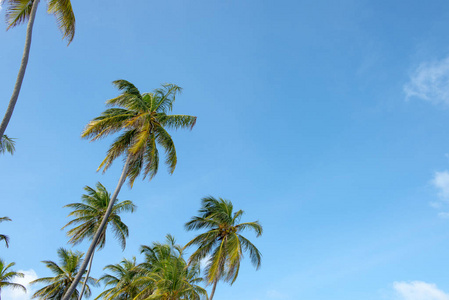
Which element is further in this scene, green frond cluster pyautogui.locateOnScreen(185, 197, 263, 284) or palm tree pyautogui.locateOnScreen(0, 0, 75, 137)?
green frond cluster pyautogui.locateOnScreen(185, 197, 263, 284)

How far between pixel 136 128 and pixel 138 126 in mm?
395

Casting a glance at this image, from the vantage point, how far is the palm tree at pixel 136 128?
20.4 metres

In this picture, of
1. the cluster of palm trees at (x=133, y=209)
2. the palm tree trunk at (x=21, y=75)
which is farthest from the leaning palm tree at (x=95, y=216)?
the palm tree trunk at (x=21, y=75)

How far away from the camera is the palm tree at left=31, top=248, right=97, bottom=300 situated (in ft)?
98.0

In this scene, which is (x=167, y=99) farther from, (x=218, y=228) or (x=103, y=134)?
(x=218, y=228)

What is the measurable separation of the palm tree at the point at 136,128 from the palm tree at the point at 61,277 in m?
14.8

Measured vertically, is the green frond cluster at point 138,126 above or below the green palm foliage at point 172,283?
above

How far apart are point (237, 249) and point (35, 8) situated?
57.2 ft

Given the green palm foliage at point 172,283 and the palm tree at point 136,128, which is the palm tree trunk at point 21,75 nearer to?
the palm tree at point 136,128

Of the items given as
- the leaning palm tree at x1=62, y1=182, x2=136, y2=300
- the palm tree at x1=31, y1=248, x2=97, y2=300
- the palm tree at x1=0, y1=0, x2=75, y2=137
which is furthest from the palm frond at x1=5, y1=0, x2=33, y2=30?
the palm tree at x1=31, y1=248, x2=97, y2=300

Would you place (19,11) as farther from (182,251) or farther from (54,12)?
(182,251)

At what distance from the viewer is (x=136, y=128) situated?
2122 centimetres

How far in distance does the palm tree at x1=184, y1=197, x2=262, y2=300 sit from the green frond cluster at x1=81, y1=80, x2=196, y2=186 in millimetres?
6193

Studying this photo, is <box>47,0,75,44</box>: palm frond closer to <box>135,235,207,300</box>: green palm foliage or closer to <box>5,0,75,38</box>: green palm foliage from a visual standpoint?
<box>5,0,75,38</box>: green palm foliage
